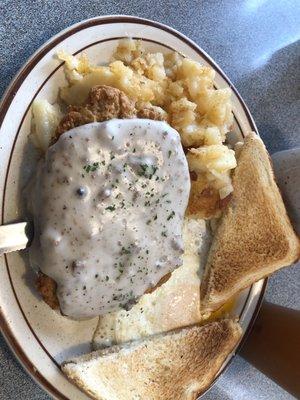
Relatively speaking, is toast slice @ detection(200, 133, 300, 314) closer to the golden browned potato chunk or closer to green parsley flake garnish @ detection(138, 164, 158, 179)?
green parsley flake garnish @ detection(138, 164, 158, 179)

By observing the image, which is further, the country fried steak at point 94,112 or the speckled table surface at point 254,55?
the speckled table surface at point 254,55

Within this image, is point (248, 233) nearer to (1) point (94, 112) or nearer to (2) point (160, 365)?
(2) point (160, 365)

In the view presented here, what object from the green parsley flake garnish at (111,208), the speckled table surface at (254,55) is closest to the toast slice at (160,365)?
the speckled table surface at (254,55)

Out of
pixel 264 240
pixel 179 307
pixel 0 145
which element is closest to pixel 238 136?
pixel 264 240

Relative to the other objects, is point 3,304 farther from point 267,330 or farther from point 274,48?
point 274,48

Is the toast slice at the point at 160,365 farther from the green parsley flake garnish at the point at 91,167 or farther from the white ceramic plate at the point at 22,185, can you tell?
the green parsley flake garnish at the point at 91,167

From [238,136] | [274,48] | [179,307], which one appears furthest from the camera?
[274,48]
